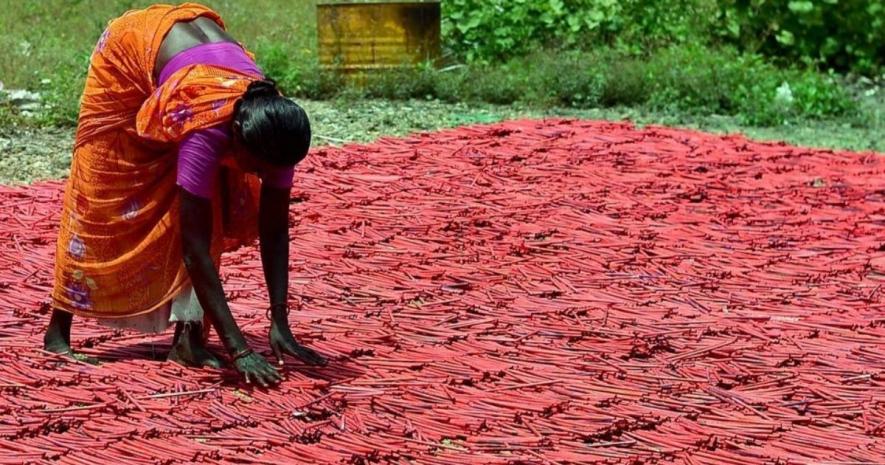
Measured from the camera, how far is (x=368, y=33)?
30.1 ft

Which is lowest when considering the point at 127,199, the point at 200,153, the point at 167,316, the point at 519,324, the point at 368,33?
the point at 519,324

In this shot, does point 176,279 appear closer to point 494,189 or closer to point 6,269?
point 6,269

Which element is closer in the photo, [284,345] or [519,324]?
[284,345]

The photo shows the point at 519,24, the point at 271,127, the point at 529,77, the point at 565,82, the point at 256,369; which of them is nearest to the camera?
the point at 271,127

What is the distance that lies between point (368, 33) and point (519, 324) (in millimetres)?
4848

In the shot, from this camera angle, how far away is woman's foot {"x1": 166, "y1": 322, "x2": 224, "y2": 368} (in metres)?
4.02

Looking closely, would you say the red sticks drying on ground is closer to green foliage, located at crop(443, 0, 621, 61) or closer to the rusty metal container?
the rusty metal container

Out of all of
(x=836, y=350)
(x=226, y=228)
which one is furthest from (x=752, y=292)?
(x=226, y=228)

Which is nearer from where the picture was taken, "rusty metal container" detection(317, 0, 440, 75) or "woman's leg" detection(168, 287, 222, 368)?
"woman's leg" detection(168, 287, 222, 368)

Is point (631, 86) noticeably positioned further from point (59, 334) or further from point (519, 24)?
point (59, 334)

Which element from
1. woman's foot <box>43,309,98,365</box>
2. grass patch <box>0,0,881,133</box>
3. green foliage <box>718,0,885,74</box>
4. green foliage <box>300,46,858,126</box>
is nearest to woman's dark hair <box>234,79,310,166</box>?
woman's foot <box>43,309,98,365</box>

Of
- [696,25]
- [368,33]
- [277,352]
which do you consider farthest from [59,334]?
[696,25]

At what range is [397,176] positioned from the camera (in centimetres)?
670

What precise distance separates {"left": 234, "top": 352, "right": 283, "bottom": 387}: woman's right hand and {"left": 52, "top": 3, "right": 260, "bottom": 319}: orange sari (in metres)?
0.32
